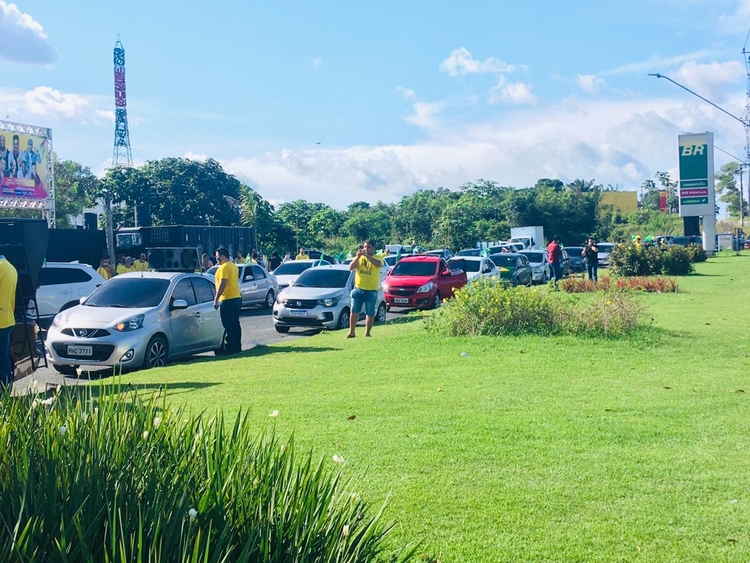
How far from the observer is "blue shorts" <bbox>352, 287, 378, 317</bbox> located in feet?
51.9

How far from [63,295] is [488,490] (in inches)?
598

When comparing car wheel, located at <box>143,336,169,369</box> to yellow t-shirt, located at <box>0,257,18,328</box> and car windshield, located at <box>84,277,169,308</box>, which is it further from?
yellow t-shirt, located at <box>0,257,18,328</box>

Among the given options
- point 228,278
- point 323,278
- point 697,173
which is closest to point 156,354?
point 228,278

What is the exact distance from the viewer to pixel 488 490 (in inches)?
214

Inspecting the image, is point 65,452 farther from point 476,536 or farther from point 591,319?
point 591,319

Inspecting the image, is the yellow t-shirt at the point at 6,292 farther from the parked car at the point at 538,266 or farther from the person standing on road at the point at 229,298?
the parked car at the point at 538,266

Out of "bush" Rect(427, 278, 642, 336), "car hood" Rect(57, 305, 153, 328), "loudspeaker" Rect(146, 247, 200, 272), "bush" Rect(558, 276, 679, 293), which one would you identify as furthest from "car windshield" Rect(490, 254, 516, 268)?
"car hood" Rect(57, 305, 153, 328)

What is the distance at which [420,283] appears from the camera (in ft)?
77.8

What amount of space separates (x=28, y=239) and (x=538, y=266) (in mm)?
28931

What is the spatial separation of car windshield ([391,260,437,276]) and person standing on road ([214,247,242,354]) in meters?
11.3

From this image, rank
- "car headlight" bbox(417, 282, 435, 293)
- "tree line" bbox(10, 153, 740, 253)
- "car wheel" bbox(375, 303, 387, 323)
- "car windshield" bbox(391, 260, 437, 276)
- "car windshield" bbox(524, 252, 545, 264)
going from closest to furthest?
"car wheel" bbox(375, 303, 387, 323), "car headlight" bbox(417, 282, 435, 293), "car windshield" bbox(391, 260, 437, 276), "car windshield" bbox(524, 252, 545, 264), "tree line" bbox(10, 153, 740, 253)

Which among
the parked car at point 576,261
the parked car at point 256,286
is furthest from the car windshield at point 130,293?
the parked car at point 576,261

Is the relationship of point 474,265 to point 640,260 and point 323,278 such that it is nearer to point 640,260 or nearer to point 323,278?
point 640,260

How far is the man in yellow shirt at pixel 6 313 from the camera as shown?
29.6 feet
